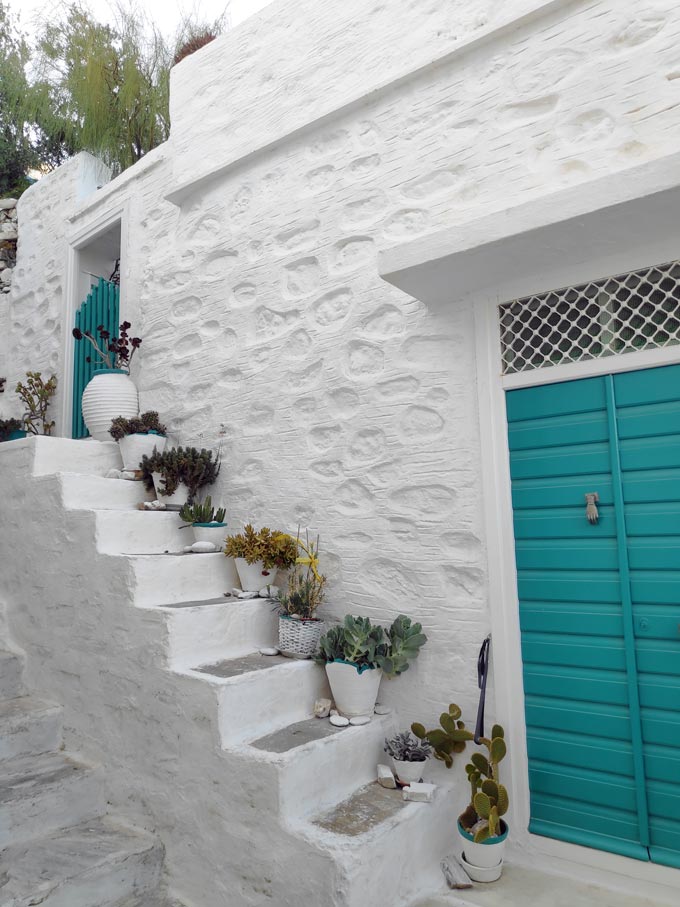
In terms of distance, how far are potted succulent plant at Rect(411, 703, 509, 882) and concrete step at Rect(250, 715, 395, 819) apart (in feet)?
1.36

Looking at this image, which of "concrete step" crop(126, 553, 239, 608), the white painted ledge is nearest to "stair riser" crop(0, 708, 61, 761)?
"concrete step" crop(126, 553, 239, 608)

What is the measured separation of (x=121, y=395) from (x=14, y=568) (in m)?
1.38

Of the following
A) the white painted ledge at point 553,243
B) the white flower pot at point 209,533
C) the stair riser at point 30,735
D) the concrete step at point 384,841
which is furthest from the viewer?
the white flower pot at point 209,533

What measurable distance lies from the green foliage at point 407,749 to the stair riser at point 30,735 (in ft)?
5.78

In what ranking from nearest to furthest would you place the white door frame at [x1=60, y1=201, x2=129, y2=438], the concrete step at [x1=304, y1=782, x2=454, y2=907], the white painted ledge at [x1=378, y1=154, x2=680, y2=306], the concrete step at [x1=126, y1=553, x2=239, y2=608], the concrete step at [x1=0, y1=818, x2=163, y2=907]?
the concrete step at [x1=304, y1=782, x2=454, y2=907]
the white painted ledge at [x1=378, y1=154, x2=680, y2=306]
the concrete step at [x1=0, y1=818, x2=163, y2=907]
the concrete step at [x1=126, y1=553, x2=239, y2=608]
the white door frame at [x1=60, y1=201, x2=129, y2=438]

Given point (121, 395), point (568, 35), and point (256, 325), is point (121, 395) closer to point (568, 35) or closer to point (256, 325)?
point (256, 325)

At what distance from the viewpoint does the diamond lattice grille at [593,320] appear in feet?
8.65

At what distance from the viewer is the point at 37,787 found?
114 inches

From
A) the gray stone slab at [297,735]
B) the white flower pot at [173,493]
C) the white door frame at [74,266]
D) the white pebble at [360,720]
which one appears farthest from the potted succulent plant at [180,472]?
the white door frame at [74,266]

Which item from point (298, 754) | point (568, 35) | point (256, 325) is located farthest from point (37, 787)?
point (568, 35)

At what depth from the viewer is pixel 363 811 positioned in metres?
2.53

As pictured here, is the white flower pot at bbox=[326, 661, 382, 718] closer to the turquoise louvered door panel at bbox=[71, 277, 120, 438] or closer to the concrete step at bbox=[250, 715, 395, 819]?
the concrete step at bbox=[250, 715, 395, 819]

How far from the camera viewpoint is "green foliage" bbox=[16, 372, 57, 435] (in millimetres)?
5693

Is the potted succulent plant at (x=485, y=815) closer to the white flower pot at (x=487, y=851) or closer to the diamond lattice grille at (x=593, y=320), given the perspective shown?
the white flower pot at (x=487, y=851)
